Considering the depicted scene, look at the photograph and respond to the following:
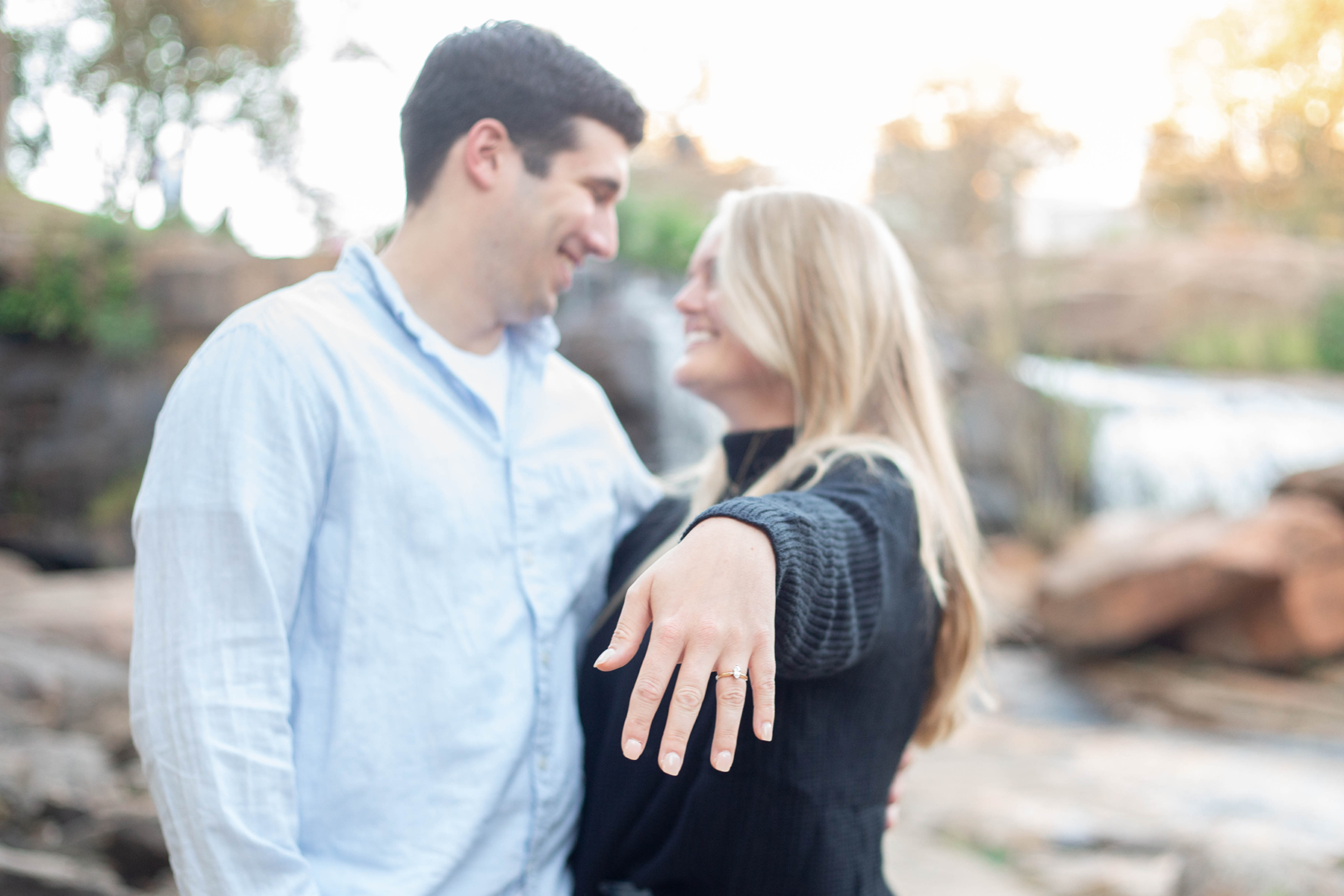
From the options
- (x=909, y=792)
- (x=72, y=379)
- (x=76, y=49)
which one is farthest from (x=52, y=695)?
(x=76, y=49)

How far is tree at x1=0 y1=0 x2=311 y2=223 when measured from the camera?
13.7 meters

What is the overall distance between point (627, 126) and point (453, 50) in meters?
0.36

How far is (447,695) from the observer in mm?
1537

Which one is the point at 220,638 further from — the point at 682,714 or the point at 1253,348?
the point at 1253,348

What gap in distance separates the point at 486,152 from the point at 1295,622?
6.02m

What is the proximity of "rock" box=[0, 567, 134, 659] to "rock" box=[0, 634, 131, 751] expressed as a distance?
195mm

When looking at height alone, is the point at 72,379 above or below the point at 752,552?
below

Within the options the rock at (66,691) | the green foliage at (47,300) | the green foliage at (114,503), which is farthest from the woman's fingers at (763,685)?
the green foliage at (47,300)

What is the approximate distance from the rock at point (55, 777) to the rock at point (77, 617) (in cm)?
67

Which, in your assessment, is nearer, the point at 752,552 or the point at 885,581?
the point at 752,552

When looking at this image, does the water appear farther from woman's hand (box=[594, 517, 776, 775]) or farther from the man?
woman's hand (box=[594, 517, 776, 775])

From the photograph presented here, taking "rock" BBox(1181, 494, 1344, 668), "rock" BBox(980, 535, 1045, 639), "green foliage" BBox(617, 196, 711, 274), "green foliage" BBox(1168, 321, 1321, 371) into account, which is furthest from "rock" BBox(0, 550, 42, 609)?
"green foliage" BBox(1168, 321, 1321, 371)

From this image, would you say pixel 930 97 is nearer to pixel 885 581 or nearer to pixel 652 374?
pixel 652 374

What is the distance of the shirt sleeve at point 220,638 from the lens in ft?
4.31
